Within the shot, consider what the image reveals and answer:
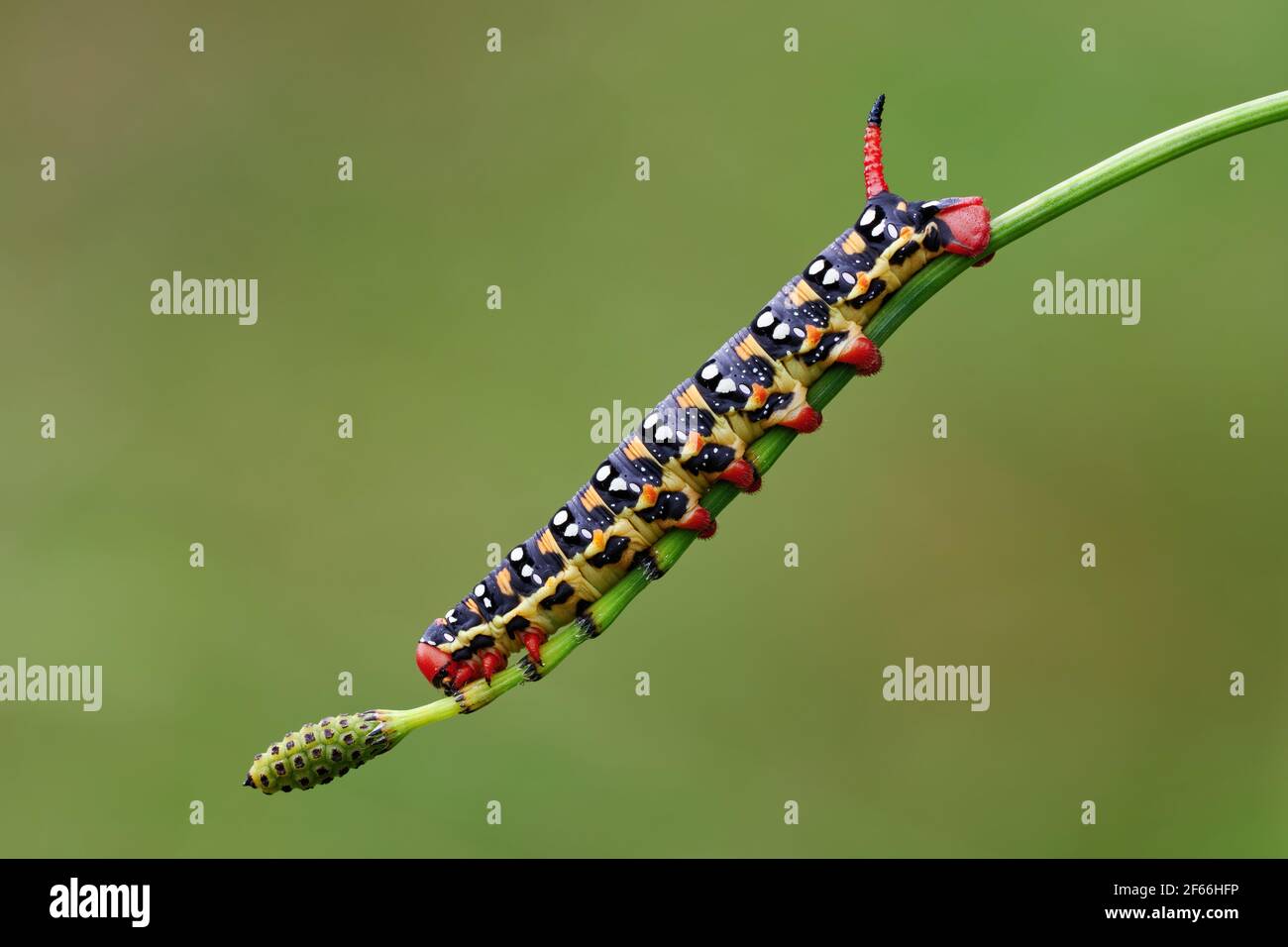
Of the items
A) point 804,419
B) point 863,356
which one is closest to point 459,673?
point 804,419

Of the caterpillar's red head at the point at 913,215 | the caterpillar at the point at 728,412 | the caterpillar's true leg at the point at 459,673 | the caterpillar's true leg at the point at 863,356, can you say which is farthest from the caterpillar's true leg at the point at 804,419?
the caterpillar's true leg at the point at 459,673

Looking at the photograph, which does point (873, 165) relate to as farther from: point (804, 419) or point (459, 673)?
point (459, 673)

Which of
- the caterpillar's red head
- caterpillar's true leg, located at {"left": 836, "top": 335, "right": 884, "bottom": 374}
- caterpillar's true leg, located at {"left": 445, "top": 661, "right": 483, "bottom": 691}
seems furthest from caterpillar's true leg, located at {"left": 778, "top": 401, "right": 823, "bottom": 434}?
caterpillar's true leg, located at {"left": 445, "top": 661, "right": 483, "bottom": 691}

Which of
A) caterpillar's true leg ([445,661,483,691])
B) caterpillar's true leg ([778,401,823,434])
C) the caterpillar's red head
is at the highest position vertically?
the caterpillar's red head

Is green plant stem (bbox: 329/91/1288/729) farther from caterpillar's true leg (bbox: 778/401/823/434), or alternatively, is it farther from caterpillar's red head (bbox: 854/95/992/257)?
caterpillar's red head (bbox: 854/95/992/257)

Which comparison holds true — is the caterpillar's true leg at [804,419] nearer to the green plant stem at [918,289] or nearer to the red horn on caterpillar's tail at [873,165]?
the green plant stem at [918,289]
